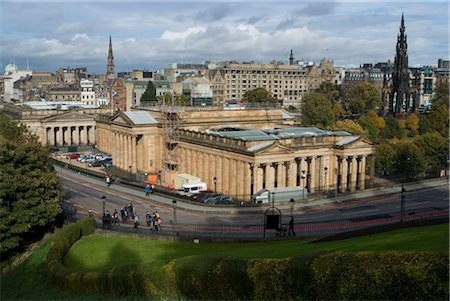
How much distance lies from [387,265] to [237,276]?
27.3 ft

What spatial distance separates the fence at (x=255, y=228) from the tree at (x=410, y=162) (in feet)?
91.2

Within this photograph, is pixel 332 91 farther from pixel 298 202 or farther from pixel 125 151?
pixel 298 202

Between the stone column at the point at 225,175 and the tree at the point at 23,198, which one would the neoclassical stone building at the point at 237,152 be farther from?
the tree at the point at 23,198

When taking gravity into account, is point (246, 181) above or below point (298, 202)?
above

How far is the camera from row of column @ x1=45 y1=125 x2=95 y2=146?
470ft

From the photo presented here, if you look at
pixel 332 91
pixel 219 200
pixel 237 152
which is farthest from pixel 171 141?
pixel 332 91

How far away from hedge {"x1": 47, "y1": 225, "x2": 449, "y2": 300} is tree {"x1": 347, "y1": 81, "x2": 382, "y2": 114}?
13630 centimetres

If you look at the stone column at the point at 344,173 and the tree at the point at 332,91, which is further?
the tree at the point at 332,91

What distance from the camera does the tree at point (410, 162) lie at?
3457 inches

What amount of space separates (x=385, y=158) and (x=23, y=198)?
63620 millimetres

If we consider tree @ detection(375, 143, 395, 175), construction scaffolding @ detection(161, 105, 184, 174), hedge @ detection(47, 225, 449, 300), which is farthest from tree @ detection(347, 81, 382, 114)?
hedge @ detection(47, 225, 449, 300)

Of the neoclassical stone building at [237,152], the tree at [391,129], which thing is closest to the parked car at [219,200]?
the neoclassical stone building at [237,152]

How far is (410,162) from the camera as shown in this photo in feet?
288

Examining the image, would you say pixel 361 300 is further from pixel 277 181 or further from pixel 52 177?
pixel 277 181
